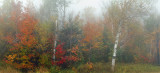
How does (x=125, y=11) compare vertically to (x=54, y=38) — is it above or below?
above

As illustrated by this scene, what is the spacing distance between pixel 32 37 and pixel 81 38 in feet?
17.1

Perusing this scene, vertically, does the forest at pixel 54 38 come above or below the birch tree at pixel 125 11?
below

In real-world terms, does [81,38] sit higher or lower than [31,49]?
higher

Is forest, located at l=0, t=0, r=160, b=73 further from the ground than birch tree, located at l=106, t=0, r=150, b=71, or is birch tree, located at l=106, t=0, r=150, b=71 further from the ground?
birch tree, located at l=106, t=0, r=150, b=71

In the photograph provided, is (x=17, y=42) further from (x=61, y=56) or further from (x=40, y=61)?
(x=61, y=56)

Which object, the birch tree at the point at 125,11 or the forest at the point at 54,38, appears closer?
the forest at the point at 54,38

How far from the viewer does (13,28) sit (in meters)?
11.2

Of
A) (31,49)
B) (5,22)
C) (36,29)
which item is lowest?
(31,49)

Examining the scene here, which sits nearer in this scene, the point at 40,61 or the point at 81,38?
the point at 40,61

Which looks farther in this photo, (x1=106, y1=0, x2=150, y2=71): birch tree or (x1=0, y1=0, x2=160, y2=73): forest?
(x1=106, y1=0, x2=150, y2=71): birch tree

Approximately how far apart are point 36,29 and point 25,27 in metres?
1.00

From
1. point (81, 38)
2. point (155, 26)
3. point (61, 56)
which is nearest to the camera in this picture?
point (61, 56)

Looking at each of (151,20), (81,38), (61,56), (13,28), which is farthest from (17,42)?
(151,20)

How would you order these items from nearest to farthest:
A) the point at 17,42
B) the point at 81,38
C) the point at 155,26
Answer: the point at 17,42 < the point at 81,38 < the point at 155,26
